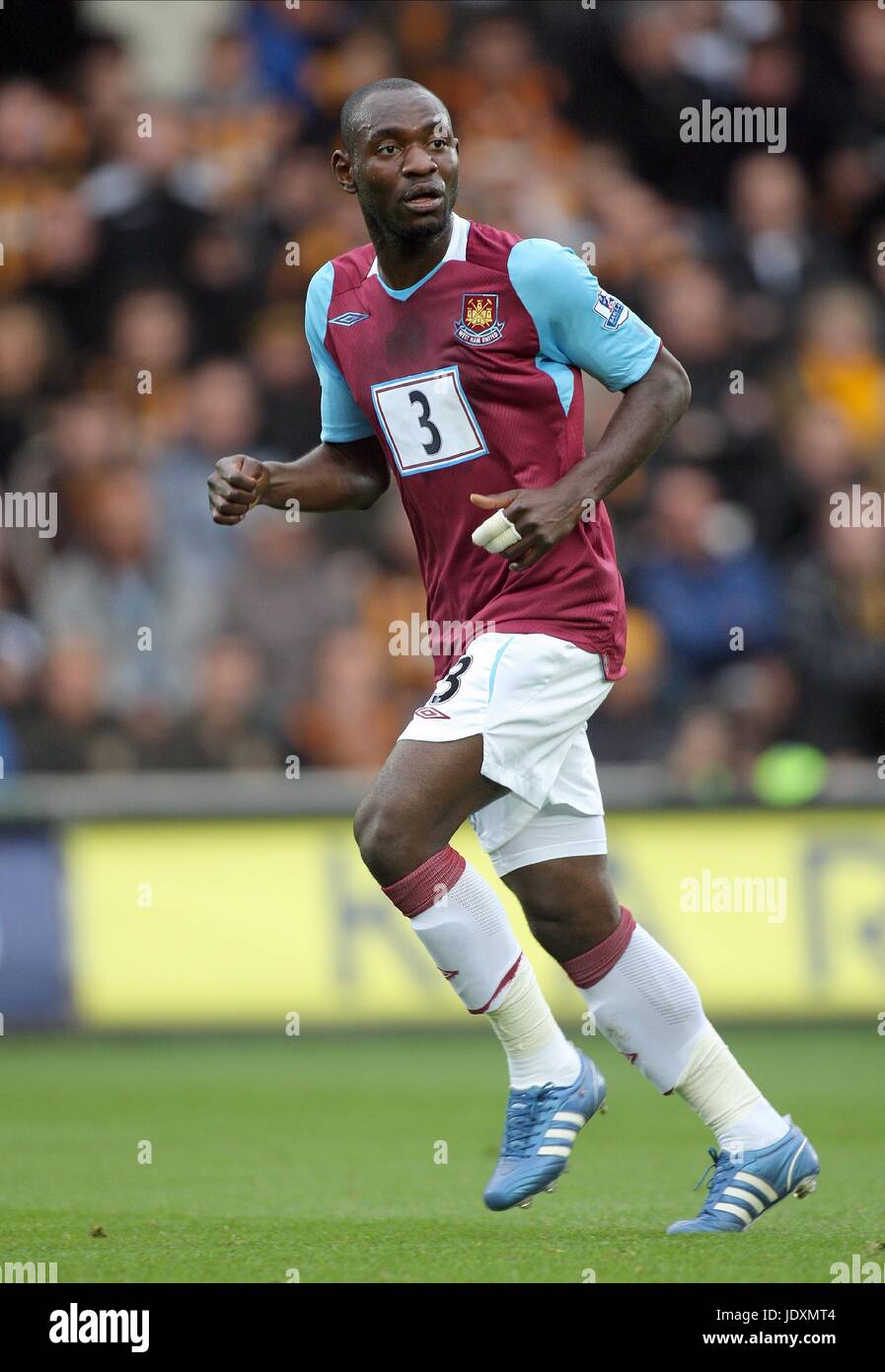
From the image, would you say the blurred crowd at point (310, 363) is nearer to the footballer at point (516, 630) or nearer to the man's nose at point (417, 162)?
the footballer at point (516, 630)

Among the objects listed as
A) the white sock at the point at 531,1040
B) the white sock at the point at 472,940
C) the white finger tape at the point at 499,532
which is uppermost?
the white finger tape at the point at 499,532

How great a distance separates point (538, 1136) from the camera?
15.2 feet

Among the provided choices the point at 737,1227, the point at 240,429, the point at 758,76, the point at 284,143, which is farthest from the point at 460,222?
the point at 758,76

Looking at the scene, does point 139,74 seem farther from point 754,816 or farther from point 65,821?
point 754,816

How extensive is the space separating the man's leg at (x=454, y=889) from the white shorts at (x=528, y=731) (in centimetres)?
5

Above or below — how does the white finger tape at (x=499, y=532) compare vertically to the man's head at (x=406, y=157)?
below

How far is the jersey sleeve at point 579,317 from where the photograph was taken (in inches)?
177

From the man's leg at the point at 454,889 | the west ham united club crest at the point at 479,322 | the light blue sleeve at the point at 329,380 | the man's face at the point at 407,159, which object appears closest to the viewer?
the man's leg at the point at 454,889

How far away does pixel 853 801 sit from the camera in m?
9.25

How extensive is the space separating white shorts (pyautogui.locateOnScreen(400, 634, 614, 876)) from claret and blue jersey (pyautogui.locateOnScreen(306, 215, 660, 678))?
7 centimetres
